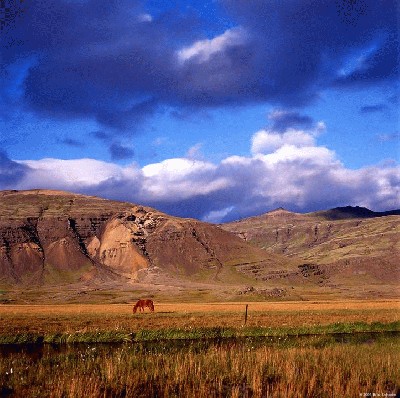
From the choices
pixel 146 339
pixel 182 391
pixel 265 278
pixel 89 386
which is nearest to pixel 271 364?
pixel 182 391

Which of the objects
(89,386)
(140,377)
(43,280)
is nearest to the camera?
(89,386)

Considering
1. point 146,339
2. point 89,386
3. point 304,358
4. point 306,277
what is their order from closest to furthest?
1. point 89,386
2. point 304,358
3. point 146,339
4. point 306,277

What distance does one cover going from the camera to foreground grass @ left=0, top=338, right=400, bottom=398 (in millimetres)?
14547

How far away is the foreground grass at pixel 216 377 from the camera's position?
573 inches

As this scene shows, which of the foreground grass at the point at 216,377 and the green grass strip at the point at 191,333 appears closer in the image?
the foreground grass at the point at 216,377

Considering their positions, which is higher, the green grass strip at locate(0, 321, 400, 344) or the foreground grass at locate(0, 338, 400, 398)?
the foreground grass at locate(0, 338, 400, 398)

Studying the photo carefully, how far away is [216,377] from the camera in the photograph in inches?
643

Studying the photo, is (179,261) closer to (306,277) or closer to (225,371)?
(306,277)

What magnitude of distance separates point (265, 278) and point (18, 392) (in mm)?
169781

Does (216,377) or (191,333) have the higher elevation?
(216,377)

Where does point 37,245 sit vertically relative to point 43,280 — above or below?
above

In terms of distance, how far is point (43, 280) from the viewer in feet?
574

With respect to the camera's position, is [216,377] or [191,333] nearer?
[216,377]

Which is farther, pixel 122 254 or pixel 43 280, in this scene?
pixel 122 254
